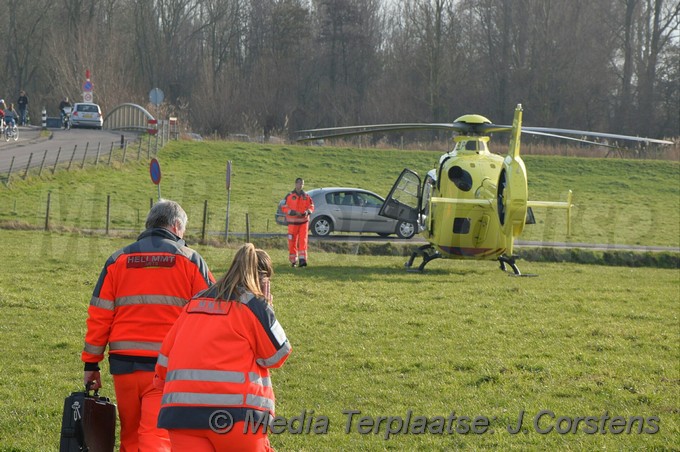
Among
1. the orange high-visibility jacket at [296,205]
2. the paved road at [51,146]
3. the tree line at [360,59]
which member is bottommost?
the orange high-visibility jacket at [296,205]

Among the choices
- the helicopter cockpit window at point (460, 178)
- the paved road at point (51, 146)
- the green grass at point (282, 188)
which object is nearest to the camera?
the helicopter cockpit window at point (460, 178)

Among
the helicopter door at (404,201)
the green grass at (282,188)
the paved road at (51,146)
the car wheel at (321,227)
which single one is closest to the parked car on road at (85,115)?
the paved road at (51,146)

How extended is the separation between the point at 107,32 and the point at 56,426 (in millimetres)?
67962

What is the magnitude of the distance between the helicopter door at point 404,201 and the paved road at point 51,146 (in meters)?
15.7

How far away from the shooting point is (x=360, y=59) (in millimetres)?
77000

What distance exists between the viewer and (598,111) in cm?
7125

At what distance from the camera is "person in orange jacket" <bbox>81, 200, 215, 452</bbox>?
243 inches

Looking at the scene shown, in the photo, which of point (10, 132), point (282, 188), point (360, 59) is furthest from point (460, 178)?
point (360, 59)

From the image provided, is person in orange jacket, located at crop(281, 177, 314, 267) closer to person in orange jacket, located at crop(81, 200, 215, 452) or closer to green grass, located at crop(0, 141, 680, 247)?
green grass, located at crop(0, 141, 680, 247)

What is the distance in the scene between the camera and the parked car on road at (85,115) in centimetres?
5344

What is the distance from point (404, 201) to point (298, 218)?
279 centimetres

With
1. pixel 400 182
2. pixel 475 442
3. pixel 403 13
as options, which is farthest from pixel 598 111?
pixel 475 442

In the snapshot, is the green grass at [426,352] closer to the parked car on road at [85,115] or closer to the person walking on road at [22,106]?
the parked car on road at [85,115]

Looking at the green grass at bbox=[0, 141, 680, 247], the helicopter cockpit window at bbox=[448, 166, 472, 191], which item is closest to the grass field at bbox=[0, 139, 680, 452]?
the green grass at bbox=[0, 141, 680, 247]
